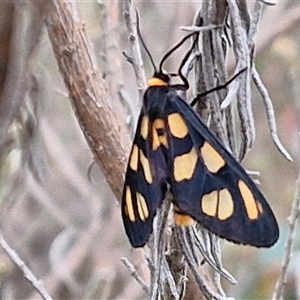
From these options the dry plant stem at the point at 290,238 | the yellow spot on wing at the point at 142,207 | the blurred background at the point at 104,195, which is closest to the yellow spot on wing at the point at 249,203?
the yellow spot on wing at the point at 142,207

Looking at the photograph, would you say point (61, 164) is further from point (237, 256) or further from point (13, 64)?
point (13, 64)

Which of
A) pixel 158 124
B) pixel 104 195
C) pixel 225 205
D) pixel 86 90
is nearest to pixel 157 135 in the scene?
pixel 158 124

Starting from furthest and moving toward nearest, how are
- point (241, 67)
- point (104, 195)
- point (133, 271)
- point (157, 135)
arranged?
point (104, 195)
point (133, 271)
point (157, 135)
point (241, 67)

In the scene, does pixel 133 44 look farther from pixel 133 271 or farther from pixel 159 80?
pixel 133 271

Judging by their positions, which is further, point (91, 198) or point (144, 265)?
point (91, 198)

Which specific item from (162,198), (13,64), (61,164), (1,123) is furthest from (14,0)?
Result: (61,164)

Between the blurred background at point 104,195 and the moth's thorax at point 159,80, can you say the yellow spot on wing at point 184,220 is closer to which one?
the moth's thorax at point 159,80

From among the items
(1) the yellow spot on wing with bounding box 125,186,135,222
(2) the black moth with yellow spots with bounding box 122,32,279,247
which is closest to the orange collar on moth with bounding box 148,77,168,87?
(2) the black moth with yellow spots with bounding box 122,32,279,247
